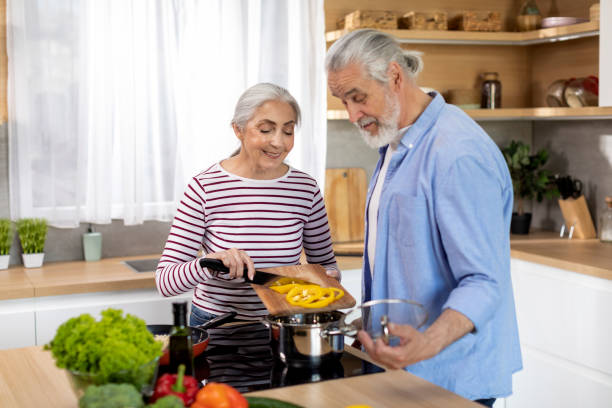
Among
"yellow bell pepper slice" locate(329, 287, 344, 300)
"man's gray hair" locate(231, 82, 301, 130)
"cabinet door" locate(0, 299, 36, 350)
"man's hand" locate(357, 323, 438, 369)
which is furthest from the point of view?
"cabinet door" locate(0, 299, 36, 350)

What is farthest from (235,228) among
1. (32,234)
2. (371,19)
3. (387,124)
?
(371,19)

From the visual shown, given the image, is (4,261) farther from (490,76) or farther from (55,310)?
(490,76)

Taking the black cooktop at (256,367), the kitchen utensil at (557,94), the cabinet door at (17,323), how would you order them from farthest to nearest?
the kitchen utensil at (557,94) < the cabinet door at (17,323) < the black cooktop at (256,367)

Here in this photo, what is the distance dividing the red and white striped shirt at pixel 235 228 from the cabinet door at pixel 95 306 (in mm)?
701

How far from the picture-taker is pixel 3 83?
2.99 m

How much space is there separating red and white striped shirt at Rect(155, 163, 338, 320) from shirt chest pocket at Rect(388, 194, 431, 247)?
579 mm

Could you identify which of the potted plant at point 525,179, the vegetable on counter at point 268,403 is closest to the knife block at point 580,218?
the potted plant at point 525,179

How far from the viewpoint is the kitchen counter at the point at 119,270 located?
2.65 m

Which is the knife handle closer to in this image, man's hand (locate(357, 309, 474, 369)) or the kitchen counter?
man's hand (locate(357, 309, 474, 369))

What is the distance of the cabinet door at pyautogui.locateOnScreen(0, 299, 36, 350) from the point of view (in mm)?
2604

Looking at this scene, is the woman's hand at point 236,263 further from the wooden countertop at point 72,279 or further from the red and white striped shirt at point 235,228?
the wooden countertop at point 72,279

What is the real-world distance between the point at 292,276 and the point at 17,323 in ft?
4.36

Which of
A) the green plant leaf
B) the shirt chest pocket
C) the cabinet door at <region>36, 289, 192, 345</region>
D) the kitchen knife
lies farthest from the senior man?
the green plant leaf

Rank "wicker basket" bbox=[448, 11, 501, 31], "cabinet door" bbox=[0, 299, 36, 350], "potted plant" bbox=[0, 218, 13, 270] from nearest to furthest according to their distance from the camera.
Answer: "cabinet door" bbox=[0, 299, 36, 350] < "potted plant" bbox=[0, 218, 13, 270] < "wicker basket" bbox=[448, 11, 501, 31]
